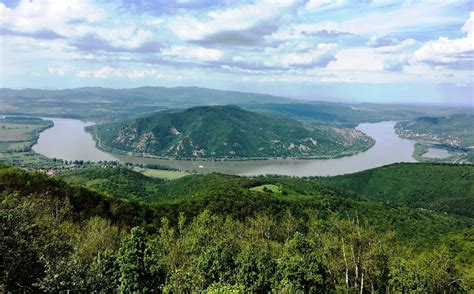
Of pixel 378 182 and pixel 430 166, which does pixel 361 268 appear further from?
pixel 430 166

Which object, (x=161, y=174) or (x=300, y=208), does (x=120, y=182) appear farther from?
(x=300, y=208)

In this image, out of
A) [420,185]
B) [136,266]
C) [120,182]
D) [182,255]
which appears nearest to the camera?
[136,266]

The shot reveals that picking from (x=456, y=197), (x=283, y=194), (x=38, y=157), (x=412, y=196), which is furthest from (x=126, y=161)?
(x=456, y=197)

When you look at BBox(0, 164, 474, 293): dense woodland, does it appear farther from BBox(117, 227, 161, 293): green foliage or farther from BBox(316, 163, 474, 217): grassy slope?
BBox(316, 163, 474, 217): grassy slope

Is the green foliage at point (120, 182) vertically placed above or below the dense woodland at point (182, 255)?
below

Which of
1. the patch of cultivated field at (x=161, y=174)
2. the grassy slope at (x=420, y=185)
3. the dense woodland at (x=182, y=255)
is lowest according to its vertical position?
the patch of cultivated field at (x=161, y=174)

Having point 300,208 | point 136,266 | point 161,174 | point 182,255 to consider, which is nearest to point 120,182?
point 161,174

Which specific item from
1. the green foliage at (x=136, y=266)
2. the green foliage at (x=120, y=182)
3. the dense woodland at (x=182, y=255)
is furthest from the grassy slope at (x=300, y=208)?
the green foliage at (x=136, y=266)

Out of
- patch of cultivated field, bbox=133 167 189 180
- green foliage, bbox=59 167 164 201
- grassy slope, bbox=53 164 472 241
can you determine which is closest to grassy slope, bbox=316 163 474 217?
grassy slope, bbox=53 164 472 241

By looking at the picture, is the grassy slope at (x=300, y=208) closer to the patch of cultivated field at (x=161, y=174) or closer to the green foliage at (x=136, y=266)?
the green foliage at (x=136, y=266)
